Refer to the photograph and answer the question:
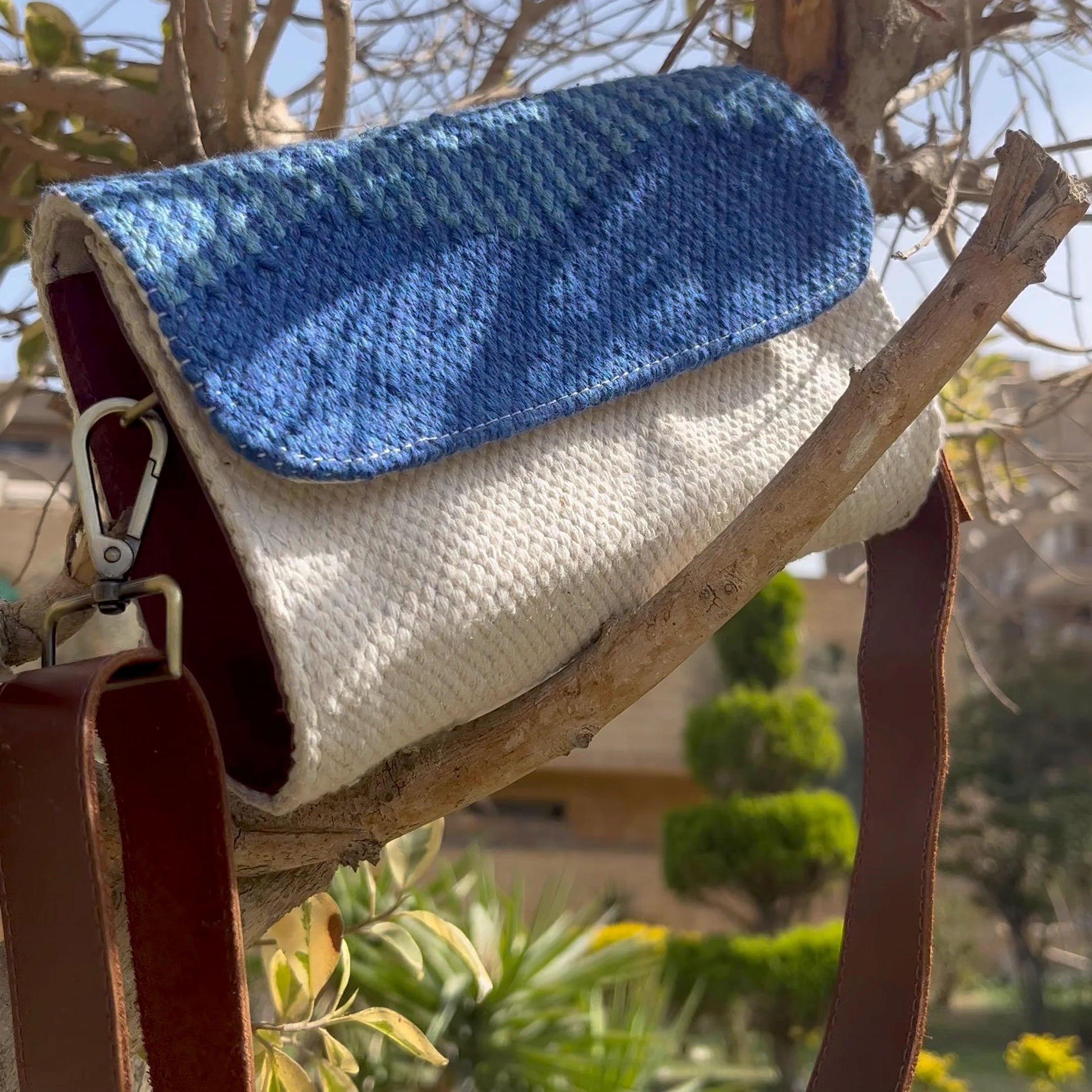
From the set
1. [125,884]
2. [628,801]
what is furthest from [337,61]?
[628,801]

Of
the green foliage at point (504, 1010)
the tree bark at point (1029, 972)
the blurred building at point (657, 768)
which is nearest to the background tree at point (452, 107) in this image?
the green foliage at point (504, 1010)

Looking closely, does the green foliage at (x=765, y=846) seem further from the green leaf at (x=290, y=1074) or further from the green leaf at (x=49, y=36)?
the green leaf at (x=49, y=36)

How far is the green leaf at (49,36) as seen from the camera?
2.97ft

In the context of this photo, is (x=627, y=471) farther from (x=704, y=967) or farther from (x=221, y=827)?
(x=704, y=967)

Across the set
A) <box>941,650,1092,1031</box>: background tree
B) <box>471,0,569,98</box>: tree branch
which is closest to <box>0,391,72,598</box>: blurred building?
<box>471,0,569,98</box>: tree branch

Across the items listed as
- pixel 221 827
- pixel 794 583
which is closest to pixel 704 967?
pixel 794 583

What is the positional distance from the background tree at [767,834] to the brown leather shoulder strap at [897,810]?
4890 millimetres

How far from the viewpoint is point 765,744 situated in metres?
5.76

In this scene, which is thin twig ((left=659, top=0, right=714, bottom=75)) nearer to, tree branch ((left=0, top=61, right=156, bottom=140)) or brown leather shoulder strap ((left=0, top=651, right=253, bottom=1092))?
tree branch ((left=0, top=61, right=156, bottom=140))

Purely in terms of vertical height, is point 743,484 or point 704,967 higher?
point 743,484

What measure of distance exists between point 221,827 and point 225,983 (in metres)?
0.06

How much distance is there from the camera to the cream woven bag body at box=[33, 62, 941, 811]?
432 millimetres

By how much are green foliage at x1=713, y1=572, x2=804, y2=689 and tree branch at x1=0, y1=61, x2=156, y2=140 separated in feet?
16.5

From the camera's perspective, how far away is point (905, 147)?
0.92 meters
